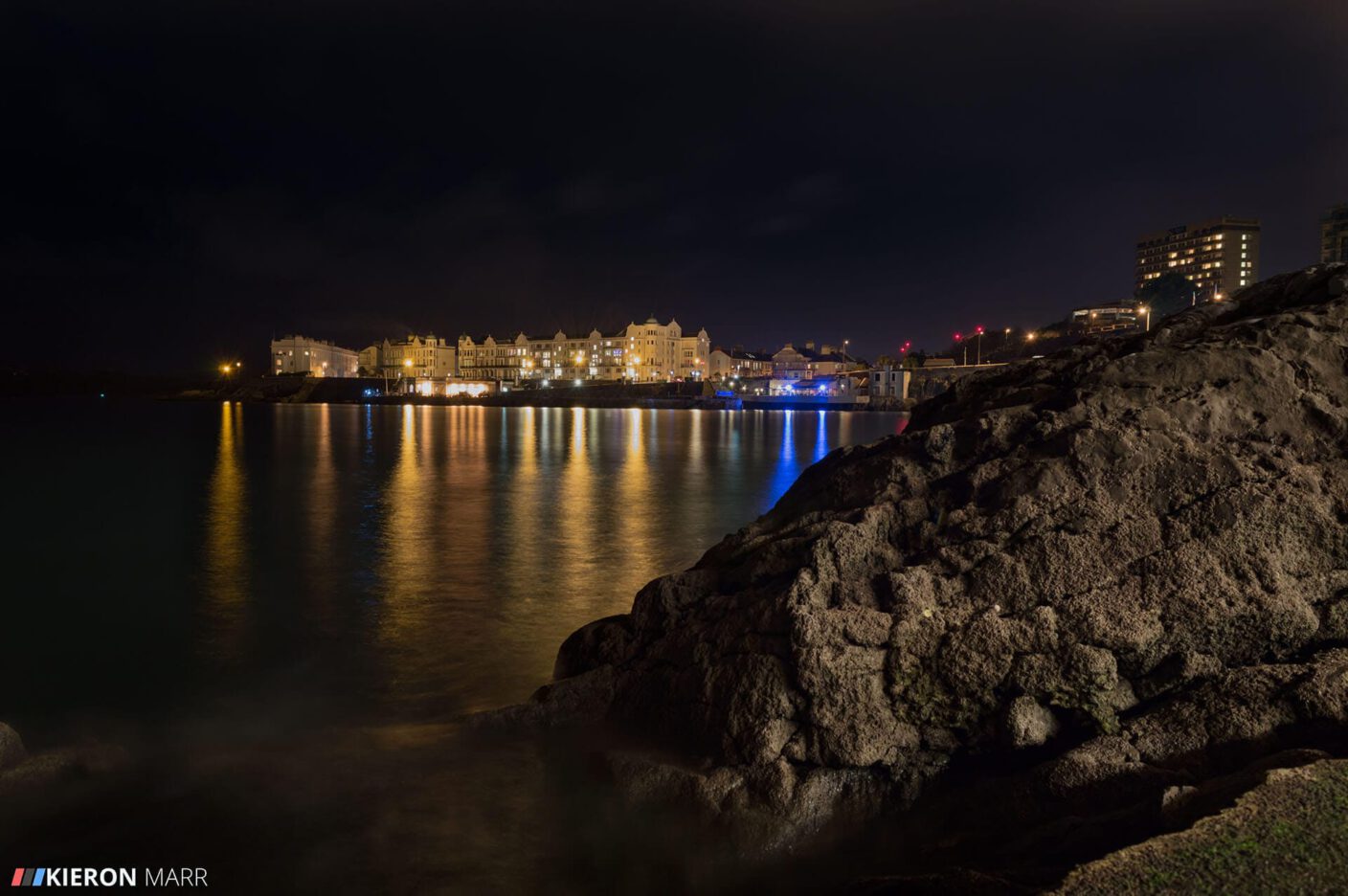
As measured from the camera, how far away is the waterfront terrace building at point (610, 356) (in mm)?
169000

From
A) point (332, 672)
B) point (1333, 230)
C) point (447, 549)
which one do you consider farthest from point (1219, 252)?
point (332, 672)

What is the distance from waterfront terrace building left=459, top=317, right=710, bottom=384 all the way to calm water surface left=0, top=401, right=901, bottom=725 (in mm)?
130521

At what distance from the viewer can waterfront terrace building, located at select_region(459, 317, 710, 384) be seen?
16900 centimetres

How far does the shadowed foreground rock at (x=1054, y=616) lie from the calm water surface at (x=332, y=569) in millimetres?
3797

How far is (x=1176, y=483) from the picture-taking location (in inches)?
250

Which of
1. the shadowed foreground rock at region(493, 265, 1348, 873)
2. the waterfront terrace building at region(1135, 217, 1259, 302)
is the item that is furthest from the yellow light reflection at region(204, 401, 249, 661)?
the waterfront terrace building at region(1135, 217, 1259, 302)

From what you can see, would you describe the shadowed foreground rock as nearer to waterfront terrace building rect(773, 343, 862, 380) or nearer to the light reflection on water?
the light reflection on water

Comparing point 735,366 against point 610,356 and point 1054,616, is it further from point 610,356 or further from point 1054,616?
point 1054,616

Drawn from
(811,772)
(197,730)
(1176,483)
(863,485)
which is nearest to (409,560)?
(197,730)

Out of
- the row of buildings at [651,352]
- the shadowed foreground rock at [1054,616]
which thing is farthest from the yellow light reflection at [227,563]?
the row of buildings at [651,352]

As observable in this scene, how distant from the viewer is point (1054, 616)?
581 centimetres

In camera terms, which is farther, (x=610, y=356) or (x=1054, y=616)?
(x=610, y=356)

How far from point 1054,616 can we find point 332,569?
13.9m

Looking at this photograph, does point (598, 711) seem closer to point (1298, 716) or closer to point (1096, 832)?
point (1096, 832)
